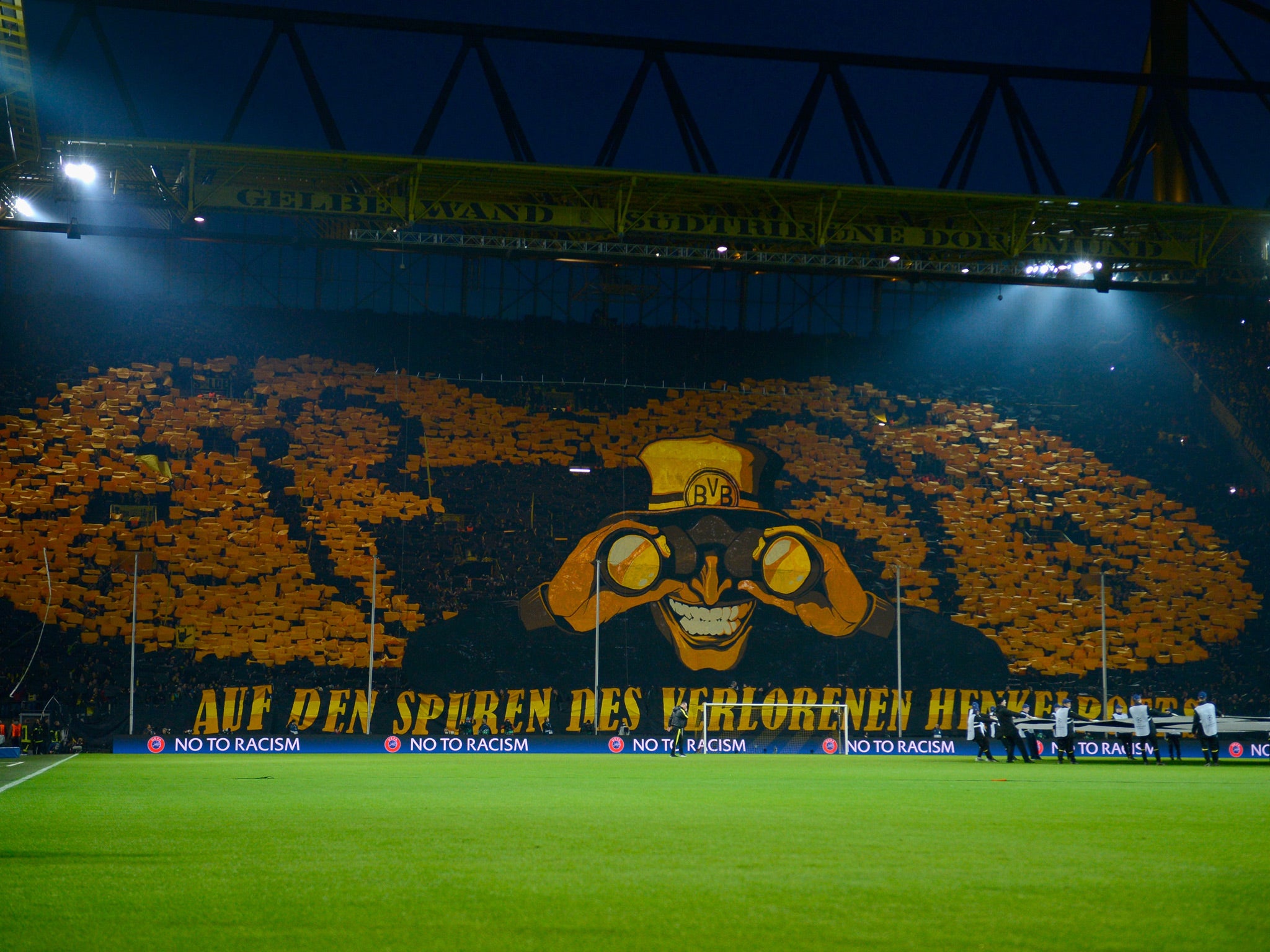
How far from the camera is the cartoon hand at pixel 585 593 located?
40.2 m

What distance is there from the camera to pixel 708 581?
4162 centimetres

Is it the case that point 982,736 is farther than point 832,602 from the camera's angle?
No

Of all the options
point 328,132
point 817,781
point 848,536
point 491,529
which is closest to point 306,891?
point 817,781

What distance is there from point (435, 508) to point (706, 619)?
982 cm

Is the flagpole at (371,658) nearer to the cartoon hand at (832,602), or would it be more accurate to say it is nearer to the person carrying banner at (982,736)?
the cartoon hand at (832,602)

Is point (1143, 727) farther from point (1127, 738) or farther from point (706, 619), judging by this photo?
point (706, 619)

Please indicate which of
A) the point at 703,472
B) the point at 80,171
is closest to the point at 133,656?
the point at 80,171

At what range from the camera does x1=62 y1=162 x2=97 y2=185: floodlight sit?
35.1m

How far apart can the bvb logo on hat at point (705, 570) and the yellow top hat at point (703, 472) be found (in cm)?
3

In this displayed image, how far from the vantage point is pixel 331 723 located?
3603 cm

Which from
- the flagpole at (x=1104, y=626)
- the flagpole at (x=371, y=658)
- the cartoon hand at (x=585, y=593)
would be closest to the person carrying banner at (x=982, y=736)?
the flagpole at (x=1104, y=626)

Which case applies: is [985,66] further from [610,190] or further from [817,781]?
[817,781]

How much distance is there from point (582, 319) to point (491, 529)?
1266 centimetres

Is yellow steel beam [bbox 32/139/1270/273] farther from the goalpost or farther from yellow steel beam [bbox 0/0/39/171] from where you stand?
the goalpost
